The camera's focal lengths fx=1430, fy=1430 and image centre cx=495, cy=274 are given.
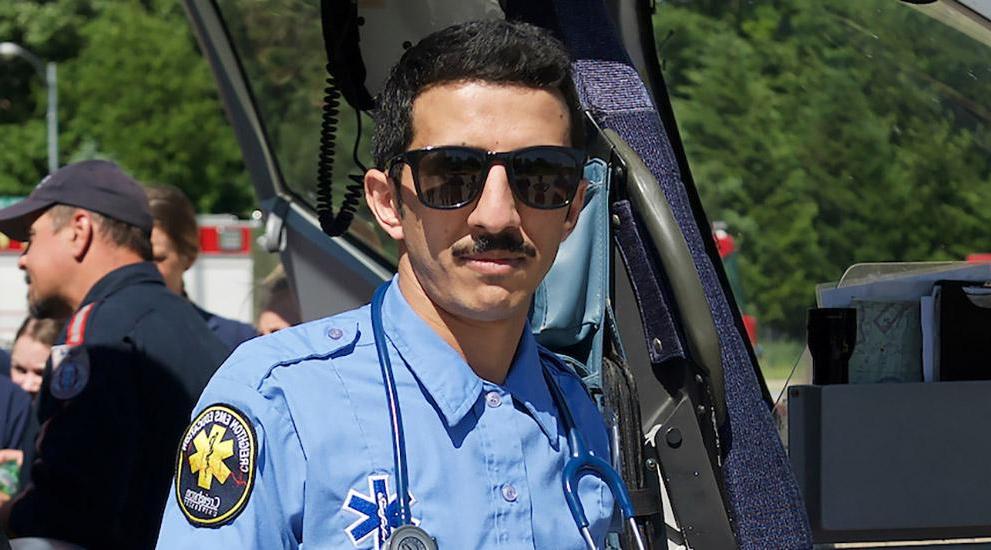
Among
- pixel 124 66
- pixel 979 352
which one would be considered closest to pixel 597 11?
pixel 979 352

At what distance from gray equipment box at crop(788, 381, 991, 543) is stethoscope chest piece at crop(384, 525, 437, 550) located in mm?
1352

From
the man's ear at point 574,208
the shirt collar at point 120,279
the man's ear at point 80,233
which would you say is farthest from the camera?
the man's ear at point 80,233

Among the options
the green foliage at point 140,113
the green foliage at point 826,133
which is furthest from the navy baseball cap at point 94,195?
the green foliage at point 140,113

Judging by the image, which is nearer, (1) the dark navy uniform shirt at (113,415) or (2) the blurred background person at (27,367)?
(1) the dark navy uniform shirt at (113,415)

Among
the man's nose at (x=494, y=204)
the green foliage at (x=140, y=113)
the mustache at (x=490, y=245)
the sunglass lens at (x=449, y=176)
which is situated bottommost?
the green foliage at (x=140, y=113)

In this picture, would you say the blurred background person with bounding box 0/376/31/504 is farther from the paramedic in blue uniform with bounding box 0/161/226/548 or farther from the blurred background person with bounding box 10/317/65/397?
the paramedic in blue uniform with bounding box 0/161/226/548

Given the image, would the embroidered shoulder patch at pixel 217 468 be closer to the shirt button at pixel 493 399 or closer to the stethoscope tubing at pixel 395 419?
the stethoscope tubing at pixel 395 419

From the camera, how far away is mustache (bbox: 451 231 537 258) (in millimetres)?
1536

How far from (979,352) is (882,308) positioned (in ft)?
0.66

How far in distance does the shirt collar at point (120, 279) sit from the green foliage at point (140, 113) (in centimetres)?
2475

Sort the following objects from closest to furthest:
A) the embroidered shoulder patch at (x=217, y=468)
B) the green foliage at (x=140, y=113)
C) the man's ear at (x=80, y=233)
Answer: the embroidered shoulder patch at (x=217, y=468)
the man's ear at (x=80, y=233)
the green foliage at (x=140, y=113)

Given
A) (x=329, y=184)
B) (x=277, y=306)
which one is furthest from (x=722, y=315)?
(x=277, y=306)

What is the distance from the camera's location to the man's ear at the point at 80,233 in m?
3.51

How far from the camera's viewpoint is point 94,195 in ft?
11.5
